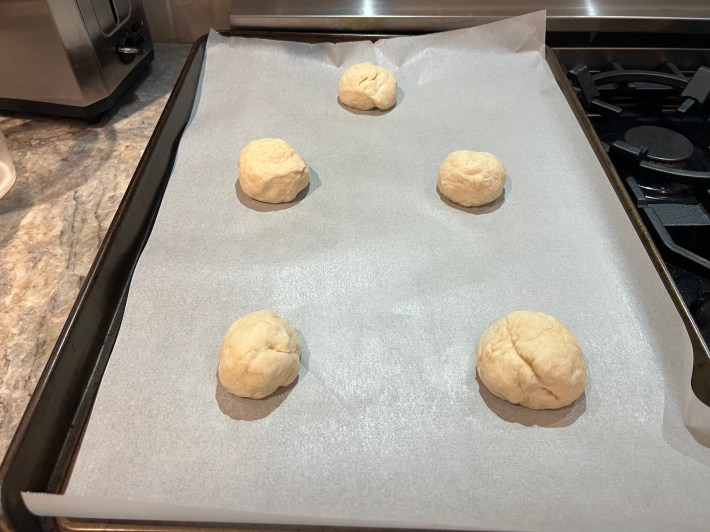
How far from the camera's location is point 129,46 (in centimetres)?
156

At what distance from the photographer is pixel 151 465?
88cm

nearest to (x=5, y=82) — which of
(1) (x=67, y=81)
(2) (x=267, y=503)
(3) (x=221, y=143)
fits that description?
(1) (x=67, y=81)

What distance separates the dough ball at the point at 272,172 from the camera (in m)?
1.27

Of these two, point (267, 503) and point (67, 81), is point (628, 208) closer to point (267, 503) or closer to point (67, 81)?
point (267, 503)

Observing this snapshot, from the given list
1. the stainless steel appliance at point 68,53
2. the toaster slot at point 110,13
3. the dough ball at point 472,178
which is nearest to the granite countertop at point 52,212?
the stainless steel appliance at point 68,53

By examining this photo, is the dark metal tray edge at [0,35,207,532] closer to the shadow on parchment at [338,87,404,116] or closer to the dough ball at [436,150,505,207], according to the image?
the shadow on parchment at [338,87,404,116]

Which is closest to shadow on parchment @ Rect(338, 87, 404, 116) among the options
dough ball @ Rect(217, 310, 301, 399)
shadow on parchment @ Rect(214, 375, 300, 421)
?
dough ball @ Rect(217, 310, 301, 399)

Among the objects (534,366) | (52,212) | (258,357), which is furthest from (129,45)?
(534,366)

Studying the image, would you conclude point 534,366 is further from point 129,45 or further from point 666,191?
point 129,45

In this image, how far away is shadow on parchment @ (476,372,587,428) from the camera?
96 cm

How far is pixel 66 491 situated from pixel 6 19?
1.15 m

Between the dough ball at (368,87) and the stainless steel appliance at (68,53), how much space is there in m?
0.64

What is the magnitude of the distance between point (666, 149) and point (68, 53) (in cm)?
159

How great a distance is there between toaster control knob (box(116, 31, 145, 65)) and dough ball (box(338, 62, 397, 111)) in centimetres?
62
